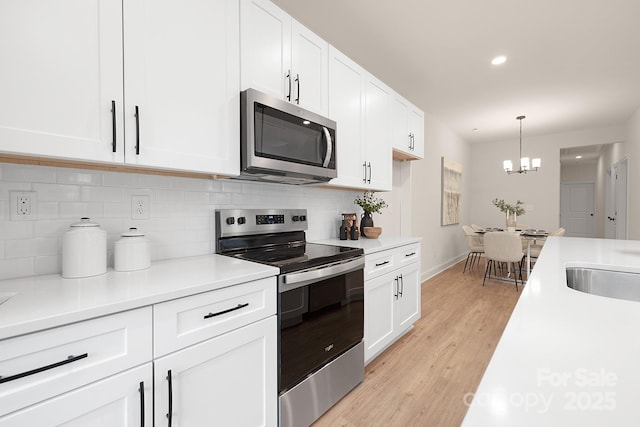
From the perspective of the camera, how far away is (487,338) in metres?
2.70

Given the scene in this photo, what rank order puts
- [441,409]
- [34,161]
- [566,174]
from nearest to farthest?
[34,161]
[441,409]
[566,174]

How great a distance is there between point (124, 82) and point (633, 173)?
6.72 meters

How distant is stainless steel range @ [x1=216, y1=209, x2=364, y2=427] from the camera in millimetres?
1465

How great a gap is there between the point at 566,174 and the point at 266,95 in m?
11.2

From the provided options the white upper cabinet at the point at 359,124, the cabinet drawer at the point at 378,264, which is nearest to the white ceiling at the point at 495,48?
the white upper cabinet at the point at 359,124

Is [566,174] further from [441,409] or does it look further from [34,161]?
[34,161]

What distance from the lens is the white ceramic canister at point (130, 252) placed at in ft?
4.26

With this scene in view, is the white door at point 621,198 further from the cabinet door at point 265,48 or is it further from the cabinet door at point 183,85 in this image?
the cabinet door at point 183,85

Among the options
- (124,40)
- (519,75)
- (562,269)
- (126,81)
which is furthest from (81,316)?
(519,75)

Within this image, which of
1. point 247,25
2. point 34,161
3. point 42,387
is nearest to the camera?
point 42,387

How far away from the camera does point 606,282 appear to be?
1.37m

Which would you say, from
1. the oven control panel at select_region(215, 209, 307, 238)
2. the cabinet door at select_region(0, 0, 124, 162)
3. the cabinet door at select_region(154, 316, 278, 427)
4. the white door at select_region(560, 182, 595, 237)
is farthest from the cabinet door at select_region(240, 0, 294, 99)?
the white door at select_region(560, 182, 595, 237)

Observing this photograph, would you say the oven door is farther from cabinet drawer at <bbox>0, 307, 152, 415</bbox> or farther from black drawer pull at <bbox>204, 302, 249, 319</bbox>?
cabinet drawer at <bbox>0, 307, 152, 415</bbox>

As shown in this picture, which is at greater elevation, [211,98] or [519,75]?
[519,75]
